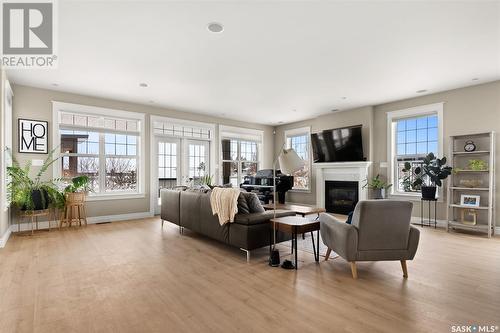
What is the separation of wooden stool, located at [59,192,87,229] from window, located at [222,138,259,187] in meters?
3.82

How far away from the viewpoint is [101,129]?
597 centimetres

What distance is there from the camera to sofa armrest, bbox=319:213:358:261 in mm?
2742

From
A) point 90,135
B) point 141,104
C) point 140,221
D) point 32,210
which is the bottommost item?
point 140,221

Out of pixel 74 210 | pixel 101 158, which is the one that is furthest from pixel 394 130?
pixel 74 210

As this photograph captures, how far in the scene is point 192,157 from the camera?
292 inches

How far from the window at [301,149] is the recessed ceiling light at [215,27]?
18.6 feet

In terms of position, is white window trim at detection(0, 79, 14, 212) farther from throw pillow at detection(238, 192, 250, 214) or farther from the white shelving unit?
the white shelving unit

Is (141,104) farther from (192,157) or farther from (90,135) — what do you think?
(192,157)

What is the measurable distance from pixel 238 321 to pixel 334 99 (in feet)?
17.3

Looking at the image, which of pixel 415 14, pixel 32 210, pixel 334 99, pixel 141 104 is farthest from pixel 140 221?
pixel 415 14

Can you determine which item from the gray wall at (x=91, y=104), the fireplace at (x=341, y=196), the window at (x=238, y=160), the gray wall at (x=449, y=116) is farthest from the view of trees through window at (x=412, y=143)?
the gray wall at (x=91, y=104)

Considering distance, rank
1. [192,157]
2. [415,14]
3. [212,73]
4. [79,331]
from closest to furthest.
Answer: [79,331], [415,14], [212,73], [192,157]

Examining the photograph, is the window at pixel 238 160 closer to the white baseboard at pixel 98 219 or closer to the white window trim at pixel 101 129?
the white window trim at pixel 101 129

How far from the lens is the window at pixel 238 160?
8219mm
